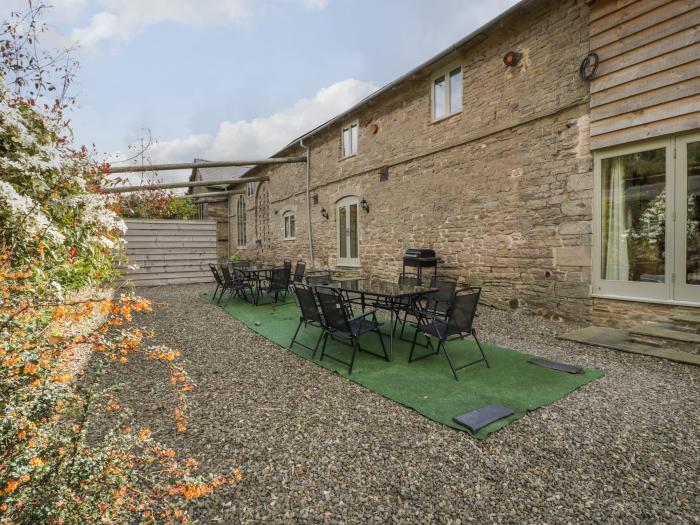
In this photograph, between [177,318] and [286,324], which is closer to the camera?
[286,324]

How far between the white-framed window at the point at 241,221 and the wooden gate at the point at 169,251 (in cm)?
704

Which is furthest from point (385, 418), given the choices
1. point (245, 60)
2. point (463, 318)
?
point (245, 60)

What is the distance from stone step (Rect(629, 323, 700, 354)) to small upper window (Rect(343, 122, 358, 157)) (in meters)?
7.56

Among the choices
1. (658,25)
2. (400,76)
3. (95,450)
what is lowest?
(95,450)

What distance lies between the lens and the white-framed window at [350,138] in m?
9.88

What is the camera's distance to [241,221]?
19.1 m

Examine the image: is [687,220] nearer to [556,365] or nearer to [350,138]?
[556,365]

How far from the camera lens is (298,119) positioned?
5566 centimetres

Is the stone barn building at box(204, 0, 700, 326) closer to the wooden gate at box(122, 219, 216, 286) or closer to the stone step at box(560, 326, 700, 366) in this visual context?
the stone step at box(560, 326, 700, 366)

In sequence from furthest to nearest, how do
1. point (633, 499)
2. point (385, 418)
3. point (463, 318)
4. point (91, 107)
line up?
point (91, 107)
point (463, 318)
point (385, 418)
point (633, 499)

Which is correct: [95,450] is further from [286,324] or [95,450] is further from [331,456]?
[286,324]

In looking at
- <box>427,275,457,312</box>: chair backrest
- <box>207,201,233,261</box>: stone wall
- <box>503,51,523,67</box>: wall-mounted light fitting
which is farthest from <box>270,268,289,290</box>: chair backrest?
<box>207,201,233,261</box>: stone wall

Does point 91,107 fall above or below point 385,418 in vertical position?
above

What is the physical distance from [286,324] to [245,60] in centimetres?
595
